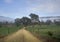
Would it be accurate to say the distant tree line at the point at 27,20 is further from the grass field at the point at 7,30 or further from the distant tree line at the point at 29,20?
the grass field at the point at 7,30

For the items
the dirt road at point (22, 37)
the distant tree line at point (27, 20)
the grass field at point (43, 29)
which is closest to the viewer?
the dirt road at point (22, 37)

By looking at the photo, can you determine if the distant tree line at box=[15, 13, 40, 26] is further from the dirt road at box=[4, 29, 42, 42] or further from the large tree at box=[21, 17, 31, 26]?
the dirt road at box=[4, 29, 42, 42]

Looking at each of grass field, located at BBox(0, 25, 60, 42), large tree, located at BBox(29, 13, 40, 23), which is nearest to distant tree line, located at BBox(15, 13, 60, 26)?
large tree, located at BBox(29, 13, 40, 23)

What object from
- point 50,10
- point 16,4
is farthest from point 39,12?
point 16,4

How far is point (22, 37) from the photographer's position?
4.36 metres

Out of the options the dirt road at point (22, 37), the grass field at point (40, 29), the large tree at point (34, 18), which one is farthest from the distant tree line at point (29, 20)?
the dirt road at point (22, 37)

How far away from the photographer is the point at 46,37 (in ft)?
14.6

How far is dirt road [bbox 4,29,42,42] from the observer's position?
4.17 m

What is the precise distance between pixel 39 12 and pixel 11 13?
2.66 feet

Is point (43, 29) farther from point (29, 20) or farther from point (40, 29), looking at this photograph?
point (29, 20)

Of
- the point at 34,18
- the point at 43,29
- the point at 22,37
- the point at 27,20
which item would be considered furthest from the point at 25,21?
the point at 43,29

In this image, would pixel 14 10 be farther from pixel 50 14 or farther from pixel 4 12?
pixel 50 14

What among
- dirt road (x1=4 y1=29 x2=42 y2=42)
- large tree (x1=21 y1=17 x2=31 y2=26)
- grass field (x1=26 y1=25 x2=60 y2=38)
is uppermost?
large tree (x1=21 y1=17 x2=31 y2=26)

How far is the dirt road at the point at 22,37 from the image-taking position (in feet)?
13.7
